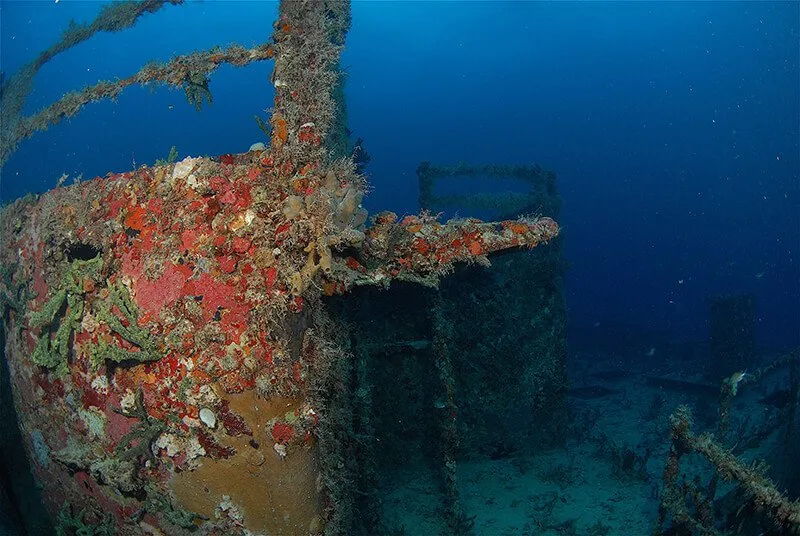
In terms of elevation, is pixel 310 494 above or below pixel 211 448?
below

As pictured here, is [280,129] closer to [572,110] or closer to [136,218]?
[136,218]

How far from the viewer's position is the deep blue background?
302ft

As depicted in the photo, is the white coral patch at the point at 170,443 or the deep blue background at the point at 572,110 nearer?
the white coral patch at the point at 170,443

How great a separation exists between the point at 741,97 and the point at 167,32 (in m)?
146

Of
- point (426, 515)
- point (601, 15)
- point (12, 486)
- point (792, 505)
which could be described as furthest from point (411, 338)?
point (601, 15)

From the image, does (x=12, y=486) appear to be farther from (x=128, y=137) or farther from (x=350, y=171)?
(x=128, y=137)

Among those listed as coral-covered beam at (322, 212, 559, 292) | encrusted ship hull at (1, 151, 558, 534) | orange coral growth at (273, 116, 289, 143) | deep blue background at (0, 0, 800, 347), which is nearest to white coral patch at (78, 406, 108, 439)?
encrusted ship hull at (1, 151, 558, 534)

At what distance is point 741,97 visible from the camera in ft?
398

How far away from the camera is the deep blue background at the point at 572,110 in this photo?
9219cm

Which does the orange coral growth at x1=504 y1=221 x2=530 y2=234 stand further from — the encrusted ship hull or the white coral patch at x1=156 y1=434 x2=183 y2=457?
the white coral patch at x1=156 y1=434 x2=183 y2=457

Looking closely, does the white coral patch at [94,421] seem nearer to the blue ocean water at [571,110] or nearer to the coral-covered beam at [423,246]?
the coral-covered beam at [423,246]

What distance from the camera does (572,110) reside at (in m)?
134

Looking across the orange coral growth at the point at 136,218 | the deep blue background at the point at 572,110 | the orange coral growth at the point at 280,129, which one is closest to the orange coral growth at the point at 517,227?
the orange coral growth at the point at 280,129

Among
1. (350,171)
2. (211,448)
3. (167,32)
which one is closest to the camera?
(211,448)
